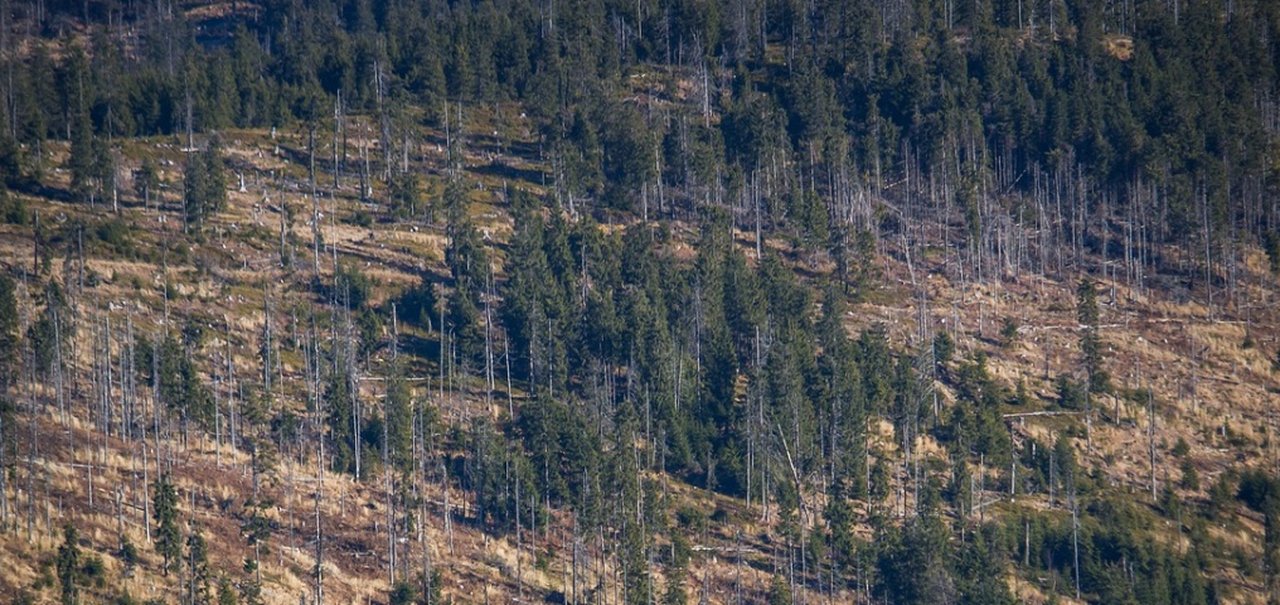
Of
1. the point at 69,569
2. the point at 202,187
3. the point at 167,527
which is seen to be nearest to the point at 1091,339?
the point at 202,187

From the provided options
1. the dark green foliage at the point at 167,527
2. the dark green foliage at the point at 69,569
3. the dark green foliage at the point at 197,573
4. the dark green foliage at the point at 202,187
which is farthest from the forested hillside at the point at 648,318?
the dark green foliage at the point at 197,573

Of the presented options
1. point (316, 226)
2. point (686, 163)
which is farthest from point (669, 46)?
point (316, 226)

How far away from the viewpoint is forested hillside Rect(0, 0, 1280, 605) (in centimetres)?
11338

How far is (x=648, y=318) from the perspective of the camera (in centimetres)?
13250

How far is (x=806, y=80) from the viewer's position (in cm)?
18412

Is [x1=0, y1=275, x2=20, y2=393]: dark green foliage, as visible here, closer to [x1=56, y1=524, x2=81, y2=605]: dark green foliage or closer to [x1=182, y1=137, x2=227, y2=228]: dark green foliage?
[x1=56, y1=524, x2=81, y2=605]: dark green foliage

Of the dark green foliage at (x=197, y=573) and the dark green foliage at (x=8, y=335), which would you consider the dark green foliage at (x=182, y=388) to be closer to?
the dark green foliage at (x=8, y=335)

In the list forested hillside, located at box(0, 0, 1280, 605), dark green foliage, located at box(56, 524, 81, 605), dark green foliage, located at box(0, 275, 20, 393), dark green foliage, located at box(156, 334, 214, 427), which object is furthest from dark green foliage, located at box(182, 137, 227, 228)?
dark green foliage, located at box(56, 524, 81, 605)

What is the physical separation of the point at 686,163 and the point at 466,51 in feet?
98.5

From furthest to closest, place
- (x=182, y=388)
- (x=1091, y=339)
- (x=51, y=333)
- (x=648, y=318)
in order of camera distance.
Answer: (x=1091, y=339) < (x=648, y=318) < (x=51, y=333) < (x=182, y=388)

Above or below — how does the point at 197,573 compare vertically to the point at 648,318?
below

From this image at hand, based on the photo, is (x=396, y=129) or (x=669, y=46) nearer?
(x=396, y=129)

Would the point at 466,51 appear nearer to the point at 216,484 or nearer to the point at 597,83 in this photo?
the point at 597,83

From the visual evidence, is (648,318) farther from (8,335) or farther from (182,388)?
(8,335)
